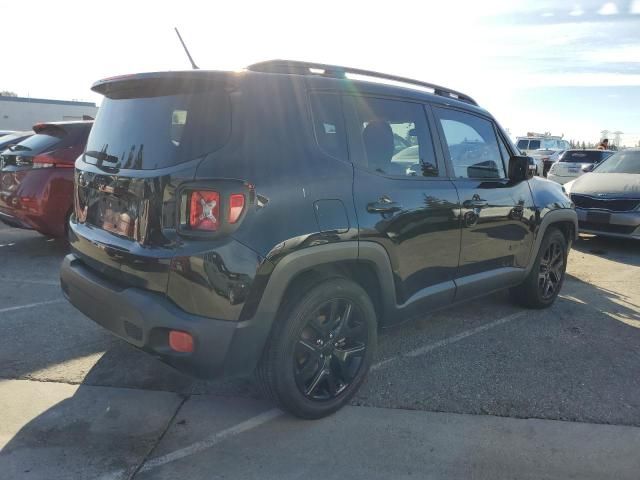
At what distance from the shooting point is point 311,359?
2.90m

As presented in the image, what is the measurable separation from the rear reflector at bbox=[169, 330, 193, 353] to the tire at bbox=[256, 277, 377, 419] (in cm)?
45

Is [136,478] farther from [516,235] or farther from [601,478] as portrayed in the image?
[516,235]

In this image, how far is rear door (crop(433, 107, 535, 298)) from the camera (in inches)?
146

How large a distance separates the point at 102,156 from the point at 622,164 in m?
8.96

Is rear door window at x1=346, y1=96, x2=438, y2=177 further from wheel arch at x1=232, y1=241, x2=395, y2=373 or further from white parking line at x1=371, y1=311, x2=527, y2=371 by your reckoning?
white parking line at x1=371, y1=311, x2=527, y2=371

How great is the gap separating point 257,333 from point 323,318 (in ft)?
1.70

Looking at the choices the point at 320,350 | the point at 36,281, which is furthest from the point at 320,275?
the point at 36,281

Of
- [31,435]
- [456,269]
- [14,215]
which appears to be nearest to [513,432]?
[456,269]

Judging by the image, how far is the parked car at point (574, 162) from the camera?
16.1 m

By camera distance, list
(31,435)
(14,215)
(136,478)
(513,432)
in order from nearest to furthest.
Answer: (136,478) < (31,435) < (513,432) < (14,215)

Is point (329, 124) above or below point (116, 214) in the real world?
above

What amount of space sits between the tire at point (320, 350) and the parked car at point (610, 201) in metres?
6.03

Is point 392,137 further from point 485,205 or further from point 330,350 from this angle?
point 330,350

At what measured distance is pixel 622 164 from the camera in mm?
9000
